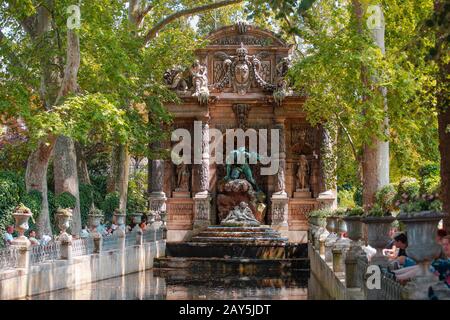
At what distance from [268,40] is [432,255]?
75.5 ft

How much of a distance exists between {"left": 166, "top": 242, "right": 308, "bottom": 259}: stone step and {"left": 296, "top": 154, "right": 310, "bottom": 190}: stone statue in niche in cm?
532

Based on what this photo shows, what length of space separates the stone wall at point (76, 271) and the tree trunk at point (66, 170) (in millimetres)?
2496

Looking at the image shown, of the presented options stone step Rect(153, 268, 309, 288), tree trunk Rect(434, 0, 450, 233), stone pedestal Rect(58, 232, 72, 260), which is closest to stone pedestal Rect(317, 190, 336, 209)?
stone step Rect(153, 268, 309, 288)

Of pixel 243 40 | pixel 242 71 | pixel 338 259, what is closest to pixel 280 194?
pixel 242 71

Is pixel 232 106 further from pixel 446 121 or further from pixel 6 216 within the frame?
pixel 446 121

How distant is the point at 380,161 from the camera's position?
832 inches

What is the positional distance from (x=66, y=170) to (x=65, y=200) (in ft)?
3.68

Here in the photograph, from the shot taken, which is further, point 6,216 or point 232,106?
point 232,106

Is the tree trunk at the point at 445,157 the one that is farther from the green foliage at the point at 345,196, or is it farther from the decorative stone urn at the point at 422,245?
the green foliage at the point at 345,196

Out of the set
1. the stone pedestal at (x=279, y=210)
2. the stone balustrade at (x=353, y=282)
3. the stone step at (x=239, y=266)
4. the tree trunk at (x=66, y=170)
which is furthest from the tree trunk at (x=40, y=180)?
the stone pedestal at (x=279, y=210)

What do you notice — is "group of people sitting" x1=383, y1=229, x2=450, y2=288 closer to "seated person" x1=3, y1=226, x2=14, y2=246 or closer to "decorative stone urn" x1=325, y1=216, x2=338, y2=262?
"decorative stone urn" x1=325, y1=216, x2=338, y2=262

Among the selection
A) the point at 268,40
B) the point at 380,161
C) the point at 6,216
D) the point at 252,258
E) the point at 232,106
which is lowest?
the point at 252,258

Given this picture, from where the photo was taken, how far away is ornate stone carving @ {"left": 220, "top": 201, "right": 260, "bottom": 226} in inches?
1094
